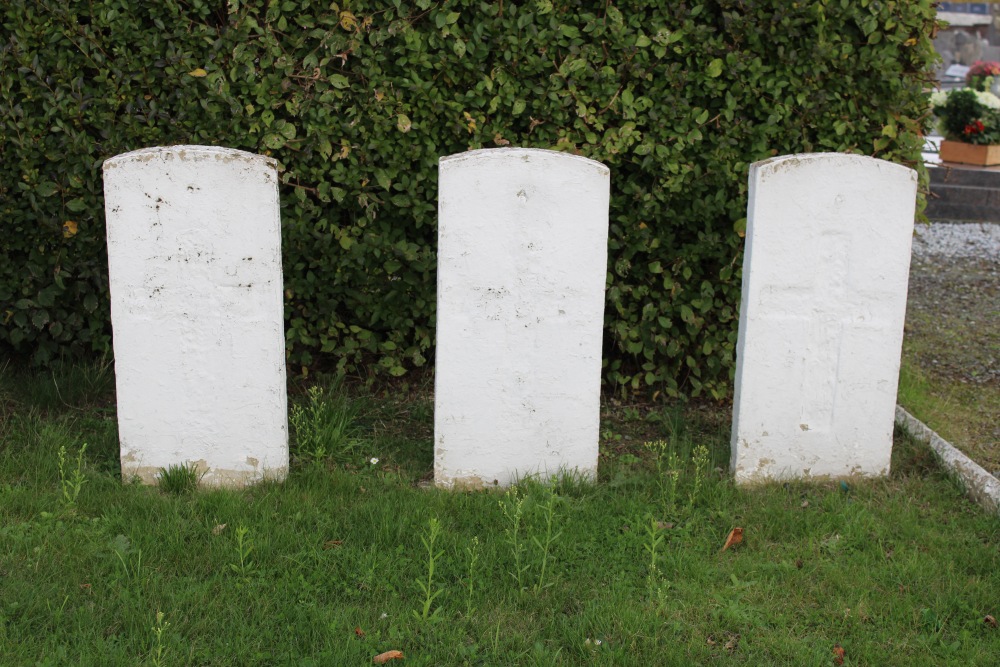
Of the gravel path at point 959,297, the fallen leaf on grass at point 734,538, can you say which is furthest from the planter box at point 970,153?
the fallen leaf on grass at point 734,538

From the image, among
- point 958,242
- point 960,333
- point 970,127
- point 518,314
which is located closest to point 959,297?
point 960,333

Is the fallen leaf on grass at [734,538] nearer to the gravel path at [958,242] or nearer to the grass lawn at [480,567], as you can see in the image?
the grass lawn at [480,567]

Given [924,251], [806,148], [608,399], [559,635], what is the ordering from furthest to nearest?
[924,251], [608,399], [806,148], [559,635]

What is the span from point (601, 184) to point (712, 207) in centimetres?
104

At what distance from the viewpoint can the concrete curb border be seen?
3.76m

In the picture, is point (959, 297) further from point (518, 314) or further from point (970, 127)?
point (970, 127)

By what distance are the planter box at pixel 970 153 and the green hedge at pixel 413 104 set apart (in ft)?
24.6

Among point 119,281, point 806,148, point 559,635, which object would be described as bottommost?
point 559,635

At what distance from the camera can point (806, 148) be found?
4484 mm

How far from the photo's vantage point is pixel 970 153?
11359mm

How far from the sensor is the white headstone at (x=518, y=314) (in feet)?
11.9

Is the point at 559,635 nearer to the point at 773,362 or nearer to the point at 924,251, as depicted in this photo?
the point at 773,362

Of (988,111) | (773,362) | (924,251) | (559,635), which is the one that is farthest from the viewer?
(988,111)

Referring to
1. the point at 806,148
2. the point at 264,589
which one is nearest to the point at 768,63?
the point at 806,148
